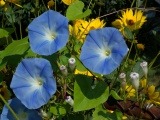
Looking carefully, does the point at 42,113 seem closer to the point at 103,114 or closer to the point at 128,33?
the point at 103,114

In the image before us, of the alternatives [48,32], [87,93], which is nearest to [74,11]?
[48,32]

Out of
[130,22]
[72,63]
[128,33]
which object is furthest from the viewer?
[130,22]

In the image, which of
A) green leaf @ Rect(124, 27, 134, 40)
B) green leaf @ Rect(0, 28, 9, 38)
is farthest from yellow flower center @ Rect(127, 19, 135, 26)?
green leaf @ Rect(0, 28, 9, 38)

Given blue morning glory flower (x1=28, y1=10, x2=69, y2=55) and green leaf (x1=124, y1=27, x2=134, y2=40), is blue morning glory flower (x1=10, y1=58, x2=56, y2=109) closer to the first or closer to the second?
blue morning glory flower (x1=28, y1=10, x2=69, y2=55)

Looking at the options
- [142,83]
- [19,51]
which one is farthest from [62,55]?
[142,83]

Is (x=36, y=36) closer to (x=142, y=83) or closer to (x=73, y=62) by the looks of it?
(x=73, y=62)
